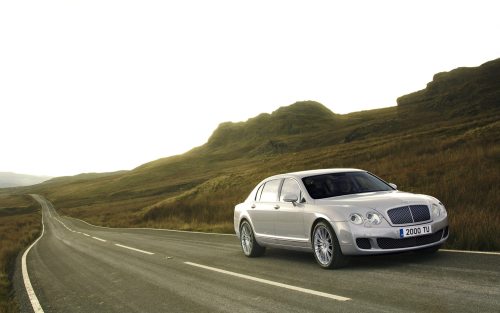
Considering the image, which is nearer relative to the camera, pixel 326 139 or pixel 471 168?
pixel 471 168

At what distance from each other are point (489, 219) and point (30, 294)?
917cm

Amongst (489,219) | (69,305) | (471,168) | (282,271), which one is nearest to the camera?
(69,305)

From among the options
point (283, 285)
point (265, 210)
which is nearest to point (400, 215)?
point (283, 285)

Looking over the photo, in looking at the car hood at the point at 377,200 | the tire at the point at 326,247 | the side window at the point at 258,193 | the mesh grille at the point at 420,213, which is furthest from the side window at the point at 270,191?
the mesh grille at the point at 420,213

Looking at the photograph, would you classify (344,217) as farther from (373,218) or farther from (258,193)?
(258,193)

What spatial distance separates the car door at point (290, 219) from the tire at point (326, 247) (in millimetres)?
403

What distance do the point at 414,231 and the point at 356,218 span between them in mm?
874

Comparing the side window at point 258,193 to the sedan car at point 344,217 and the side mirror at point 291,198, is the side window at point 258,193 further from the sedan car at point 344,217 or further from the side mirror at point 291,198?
the side mirror at point 291,198

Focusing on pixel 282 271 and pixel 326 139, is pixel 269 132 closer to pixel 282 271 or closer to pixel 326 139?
pixel 326 139

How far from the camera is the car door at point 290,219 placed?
9070mm

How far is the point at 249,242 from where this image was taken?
1127cm

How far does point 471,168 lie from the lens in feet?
56.4

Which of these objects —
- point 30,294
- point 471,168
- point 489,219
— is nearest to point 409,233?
point 489,219

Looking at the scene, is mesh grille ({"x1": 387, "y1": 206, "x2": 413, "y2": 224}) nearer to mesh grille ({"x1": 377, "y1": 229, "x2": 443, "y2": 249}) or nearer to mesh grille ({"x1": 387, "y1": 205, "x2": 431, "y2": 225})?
mesh grille ({"x1": 387, "y1": 205, "x2": 431, "y2": 225})
